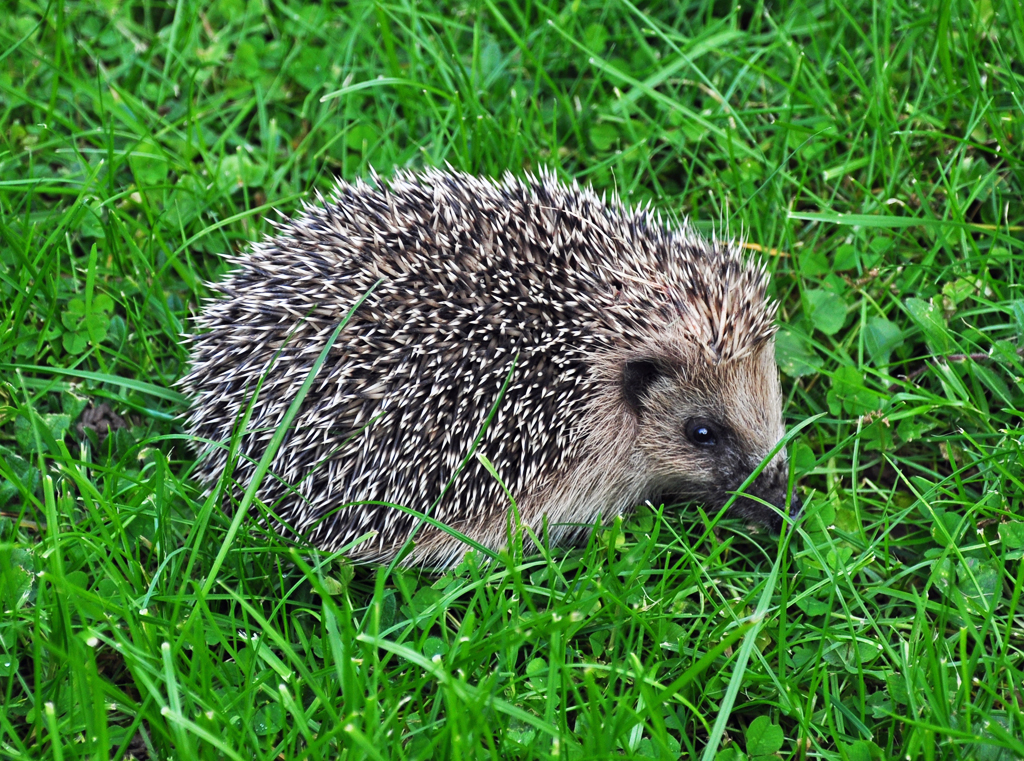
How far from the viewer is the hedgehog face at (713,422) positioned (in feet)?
14.0

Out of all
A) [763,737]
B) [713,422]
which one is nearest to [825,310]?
[713,422]

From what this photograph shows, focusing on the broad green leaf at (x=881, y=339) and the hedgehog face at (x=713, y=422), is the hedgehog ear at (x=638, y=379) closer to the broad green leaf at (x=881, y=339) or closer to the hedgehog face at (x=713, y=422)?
the hedgehog face at (x=713, y=422)

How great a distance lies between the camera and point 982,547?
4125 mm

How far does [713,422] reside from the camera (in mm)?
4359

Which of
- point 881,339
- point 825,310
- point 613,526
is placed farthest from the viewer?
point 825,310

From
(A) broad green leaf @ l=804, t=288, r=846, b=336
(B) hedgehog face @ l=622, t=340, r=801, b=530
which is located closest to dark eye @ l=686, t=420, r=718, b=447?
(B) hedgehog face @ l=622, t=340, r=801, b=530

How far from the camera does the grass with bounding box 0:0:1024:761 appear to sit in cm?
354

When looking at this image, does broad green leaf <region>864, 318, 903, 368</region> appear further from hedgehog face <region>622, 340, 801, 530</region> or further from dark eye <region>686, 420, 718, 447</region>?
dark eye <region>686, 420, 718, 447</region>

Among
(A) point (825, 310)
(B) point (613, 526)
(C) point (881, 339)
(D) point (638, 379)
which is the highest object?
(D) point (638, 379)

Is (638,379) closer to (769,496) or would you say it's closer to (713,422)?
(713,422)

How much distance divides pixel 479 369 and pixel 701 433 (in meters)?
1.08

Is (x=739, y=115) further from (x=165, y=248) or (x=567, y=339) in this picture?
(x=165, y=248)

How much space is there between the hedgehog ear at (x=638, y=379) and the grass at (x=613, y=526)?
Result: 0.58 meters

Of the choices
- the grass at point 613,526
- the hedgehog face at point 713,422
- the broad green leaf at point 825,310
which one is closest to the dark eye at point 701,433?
the hedgehog face at point 713,422
